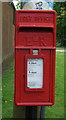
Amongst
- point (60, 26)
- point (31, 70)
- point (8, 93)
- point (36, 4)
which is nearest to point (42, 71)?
point (31, 70)

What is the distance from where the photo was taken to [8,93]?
8.02m

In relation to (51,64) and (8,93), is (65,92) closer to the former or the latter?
(8,93)

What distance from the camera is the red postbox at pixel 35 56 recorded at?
385 cm

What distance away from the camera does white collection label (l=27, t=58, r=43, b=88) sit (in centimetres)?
388

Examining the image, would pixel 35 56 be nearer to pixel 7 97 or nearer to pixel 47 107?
pixel 47 107

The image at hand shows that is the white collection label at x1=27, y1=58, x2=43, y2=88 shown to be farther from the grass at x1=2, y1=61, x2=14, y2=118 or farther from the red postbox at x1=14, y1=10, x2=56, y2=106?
the grass at x1=2, y1=61, x2=14, y2=118

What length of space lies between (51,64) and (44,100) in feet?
1.36

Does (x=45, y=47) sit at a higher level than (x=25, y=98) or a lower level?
higher

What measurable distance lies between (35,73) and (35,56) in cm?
20

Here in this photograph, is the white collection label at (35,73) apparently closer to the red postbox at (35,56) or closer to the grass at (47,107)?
the red postbox at (35,56)

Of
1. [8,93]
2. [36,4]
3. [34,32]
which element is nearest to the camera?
[34,32]

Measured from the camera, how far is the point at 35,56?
3.86 metres

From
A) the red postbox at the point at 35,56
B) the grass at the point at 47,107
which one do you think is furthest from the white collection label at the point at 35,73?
the grass at the point at 47,107

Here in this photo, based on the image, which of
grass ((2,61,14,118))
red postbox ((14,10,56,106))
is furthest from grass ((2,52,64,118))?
red postbox ((14,10,56,106))
